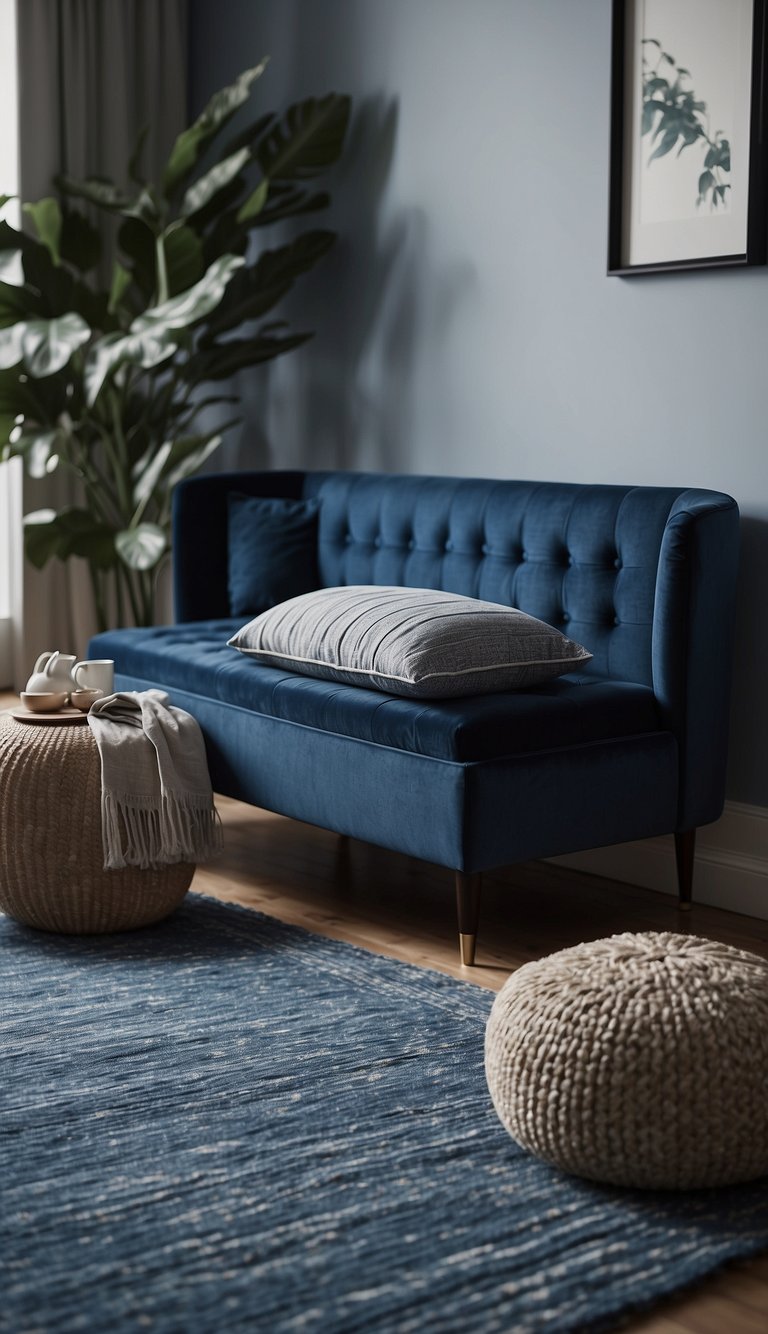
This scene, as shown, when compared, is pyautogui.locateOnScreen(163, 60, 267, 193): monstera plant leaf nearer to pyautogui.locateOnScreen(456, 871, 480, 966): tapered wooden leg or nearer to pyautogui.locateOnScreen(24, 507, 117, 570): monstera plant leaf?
pyautogui.locateOnScreen(24, 507, 117, 570): monstera plant leaf

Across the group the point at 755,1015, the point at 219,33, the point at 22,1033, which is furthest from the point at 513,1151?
the point at 219,33

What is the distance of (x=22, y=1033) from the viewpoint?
255 centimetres

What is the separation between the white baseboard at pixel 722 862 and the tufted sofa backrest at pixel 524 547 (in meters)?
0.41

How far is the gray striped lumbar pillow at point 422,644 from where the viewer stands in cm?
301

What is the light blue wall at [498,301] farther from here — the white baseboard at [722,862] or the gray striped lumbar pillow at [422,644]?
the gray striped lumbar pillow at [422,644]

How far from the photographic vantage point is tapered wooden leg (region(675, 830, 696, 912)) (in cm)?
330

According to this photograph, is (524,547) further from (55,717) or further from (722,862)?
(55,717)

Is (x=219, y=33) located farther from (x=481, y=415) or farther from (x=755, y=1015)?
(x=755, y=1015)

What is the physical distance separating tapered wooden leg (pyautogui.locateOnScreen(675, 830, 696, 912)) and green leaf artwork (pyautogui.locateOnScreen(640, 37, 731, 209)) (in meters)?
1.37

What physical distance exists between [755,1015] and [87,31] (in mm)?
4422

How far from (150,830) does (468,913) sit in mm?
635

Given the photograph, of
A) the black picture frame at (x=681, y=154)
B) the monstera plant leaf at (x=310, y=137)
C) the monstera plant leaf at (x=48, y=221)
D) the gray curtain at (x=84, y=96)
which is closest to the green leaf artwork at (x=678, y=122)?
the black picture frame at (x=681, y=154)

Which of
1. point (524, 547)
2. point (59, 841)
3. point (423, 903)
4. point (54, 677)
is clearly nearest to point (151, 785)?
point (59, 841)

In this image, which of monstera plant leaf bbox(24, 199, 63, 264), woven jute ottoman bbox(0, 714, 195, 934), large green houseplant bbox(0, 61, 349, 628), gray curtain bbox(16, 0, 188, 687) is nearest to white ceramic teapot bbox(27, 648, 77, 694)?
woven jute ottoman bbox(0, 714, 195, 934)
